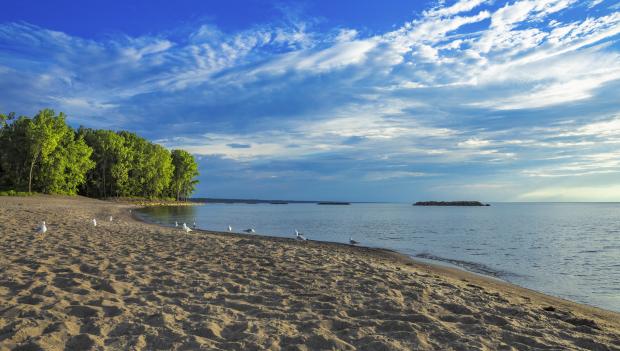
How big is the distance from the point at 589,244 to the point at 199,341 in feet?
92.5

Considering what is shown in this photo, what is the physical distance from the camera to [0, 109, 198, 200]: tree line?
191ft

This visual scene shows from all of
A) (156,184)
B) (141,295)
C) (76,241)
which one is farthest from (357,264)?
(156,184)

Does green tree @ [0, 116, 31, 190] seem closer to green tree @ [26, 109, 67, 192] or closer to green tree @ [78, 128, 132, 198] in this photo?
green tree @ [26, 109, 67, 192]

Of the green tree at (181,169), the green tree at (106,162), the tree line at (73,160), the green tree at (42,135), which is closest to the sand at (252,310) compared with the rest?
the green tree at (42,135)

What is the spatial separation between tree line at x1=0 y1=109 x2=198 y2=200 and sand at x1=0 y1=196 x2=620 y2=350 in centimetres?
5726

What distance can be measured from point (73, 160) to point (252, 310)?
68.6 meters

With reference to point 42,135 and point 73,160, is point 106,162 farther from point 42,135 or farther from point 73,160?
Result: point 42,135

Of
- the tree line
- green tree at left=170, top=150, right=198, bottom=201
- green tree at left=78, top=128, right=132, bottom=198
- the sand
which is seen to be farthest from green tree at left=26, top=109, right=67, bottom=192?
the sand

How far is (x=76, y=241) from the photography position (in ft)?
43.8

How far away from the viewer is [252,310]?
6586 mm

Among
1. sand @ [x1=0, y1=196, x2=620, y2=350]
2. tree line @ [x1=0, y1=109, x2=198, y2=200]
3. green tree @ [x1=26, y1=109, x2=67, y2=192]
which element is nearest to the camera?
sand @ [x1=0, y1=196, x2=620, y2=350]

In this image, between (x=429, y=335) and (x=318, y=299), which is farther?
(x=318, y=299)

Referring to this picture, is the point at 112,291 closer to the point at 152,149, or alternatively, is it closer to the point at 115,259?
the point at 115,259

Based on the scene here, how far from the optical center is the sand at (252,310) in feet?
17.2
